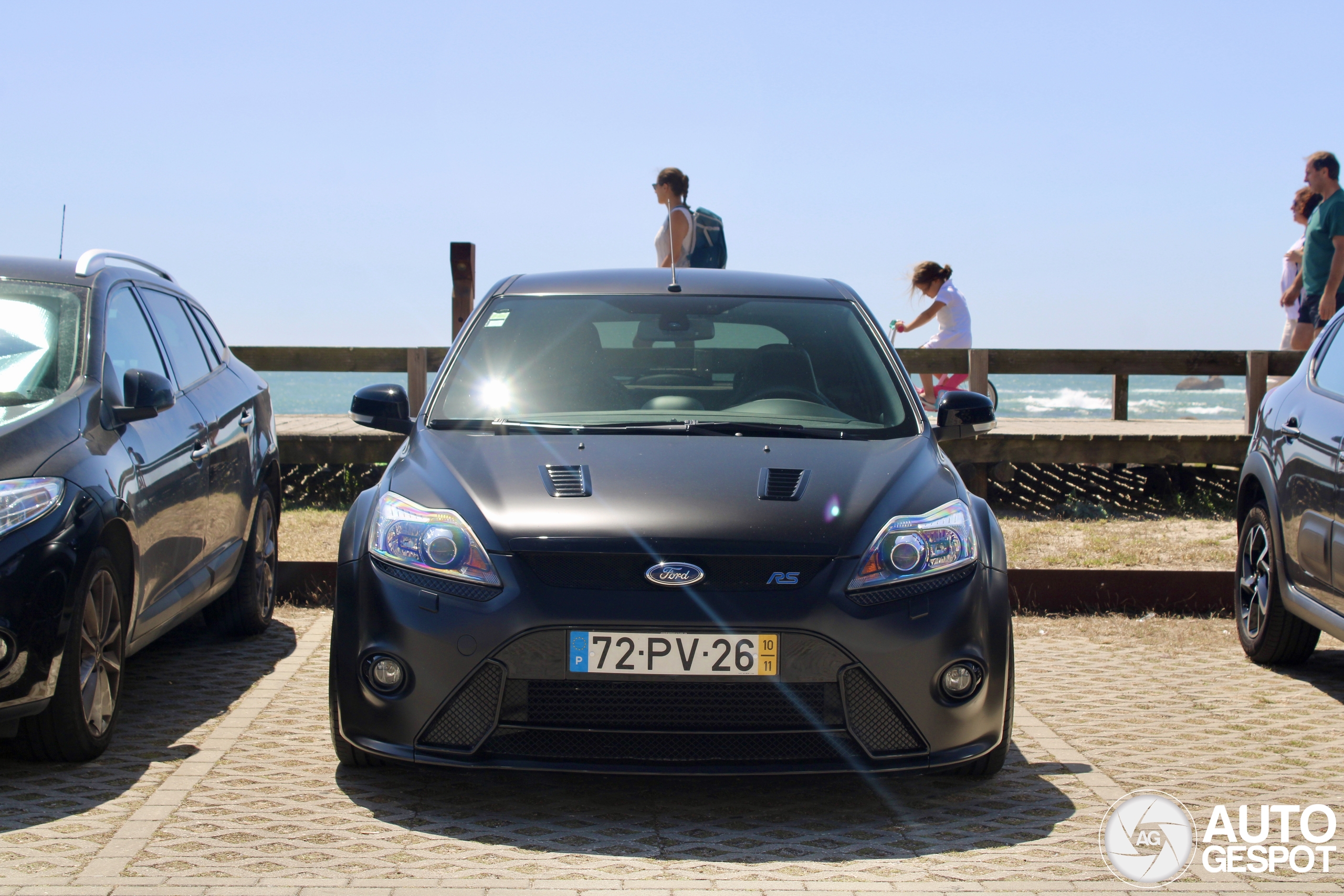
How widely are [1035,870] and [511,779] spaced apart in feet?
5.29

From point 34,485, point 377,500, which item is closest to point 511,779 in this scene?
point 377,500

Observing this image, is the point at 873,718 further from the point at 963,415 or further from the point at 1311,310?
the point at 1311,310

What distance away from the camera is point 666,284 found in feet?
18.5

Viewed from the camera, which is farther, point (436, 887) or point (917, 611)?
point (917, 611)

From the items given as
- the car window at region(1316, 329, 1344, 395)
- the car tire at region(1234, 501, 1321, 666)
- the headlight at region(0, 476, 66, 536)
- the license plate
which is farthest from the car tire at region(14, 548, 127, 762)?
the car window at region(1316, 329, 1344, 395)

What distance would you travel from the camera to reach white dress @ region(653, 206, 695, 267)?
33.8 feet

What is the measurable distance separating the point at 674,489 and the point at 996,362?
825 centimetres

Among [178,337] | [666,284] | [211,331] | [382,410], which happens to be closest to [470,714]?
[382,410]

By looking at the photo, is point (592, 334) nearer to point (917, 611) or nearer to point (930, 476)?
point (930, 476)

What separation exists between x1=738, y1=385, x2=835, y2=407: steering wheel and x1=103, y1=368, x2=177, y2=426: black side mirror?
198 cm

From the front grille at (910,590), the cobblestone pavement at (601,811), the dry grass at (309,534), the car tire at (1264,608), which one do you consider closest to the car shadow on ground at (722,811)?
the cobblestone pavement at (601,811)

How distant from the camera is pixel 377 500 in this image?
4348mm

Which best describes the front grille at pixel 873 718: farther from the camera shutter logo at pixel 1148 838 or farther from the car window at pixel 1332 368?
the car window at pixel 1332 368

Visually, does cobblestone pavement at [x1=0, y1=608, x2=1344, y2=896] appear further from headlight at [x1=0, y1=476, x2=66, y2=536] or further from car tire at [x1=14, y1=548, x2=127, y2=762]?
headlight at [x1=0, y1=476, x2=66, y2=536]
